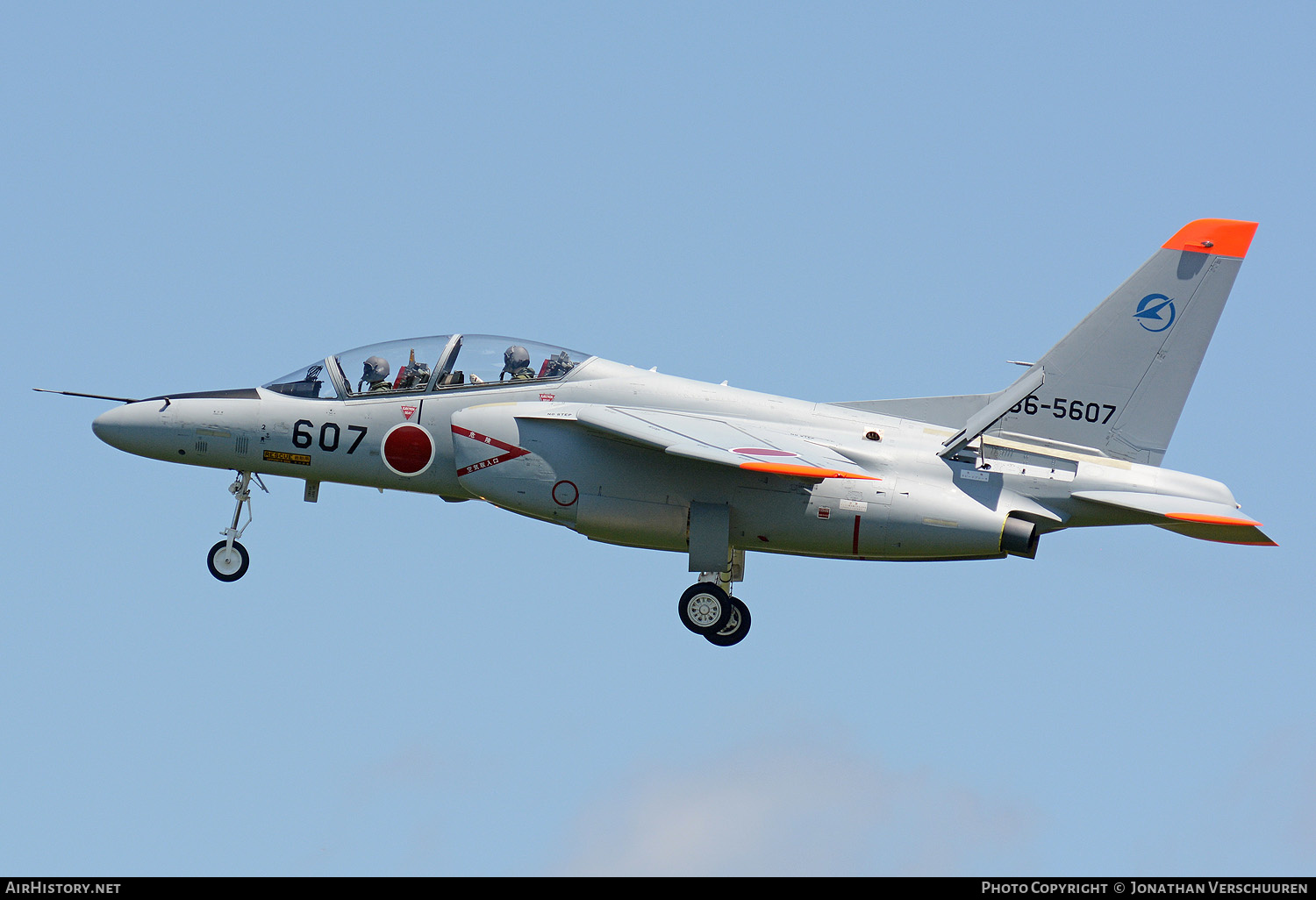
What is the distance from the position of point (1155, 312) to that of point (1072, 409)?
1.67 meters

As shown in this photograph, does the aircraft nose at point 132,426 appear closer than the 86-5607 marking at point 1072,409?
No

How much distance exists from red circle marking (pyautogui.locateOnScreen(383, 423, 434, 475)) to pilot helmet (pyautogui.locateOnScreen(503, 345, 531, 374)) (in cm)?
141

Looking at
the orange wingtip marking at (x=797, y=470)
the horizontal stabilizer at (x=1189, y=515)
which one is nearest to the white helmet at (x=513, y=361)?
the orange wingtip marking at (x=797, y=470)

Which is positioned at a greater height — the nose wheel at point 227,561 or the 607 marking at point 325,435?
the 607 marking at point 325,435

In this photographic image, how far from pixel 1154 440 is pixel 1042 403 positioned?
4.96 feet

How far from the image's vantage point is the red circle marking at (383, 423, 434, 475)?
851 inches

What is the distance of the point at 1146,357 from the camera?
21453 mm

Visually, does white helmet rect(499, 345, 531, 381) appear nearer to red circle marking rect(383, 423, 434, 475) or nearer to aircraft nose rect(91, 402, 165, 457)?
red circle marking rect(383, 423, 434, 475)

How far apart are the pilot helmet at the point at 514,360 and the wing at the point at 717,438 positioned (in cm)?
92

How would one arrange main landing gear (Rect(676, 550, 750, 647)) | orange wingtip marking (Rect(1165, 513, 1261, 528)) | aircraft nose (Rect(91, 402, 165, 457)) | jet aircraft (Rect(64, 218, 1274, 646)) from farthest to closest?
aircraft nose (Rect(91, 402, 165, 457))
main landing gear (Rect(676, 550, 750, 647))
jet aircraft (Rect(64, 218, 1274, 646))
orange wingtip marking (Rect(1165, 513, 1261, 528))

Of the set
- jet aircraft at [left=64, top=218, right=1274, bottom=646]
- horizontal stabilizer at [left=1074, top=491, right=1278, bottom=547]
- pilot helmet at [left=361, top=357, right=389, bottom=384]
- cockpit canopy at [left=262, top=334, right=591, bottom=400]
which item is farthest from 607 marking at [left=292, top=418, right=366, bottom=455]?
horizontal stabilizer at [left=1074, top=491, right=1278, bottom=547]

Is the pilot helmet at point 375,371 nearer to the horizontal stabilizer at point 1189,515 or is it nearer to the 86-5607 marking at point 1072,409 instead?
the 86-5607 marking at point 1072,409

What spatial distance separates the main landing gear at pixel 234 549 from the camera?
22.7 m
